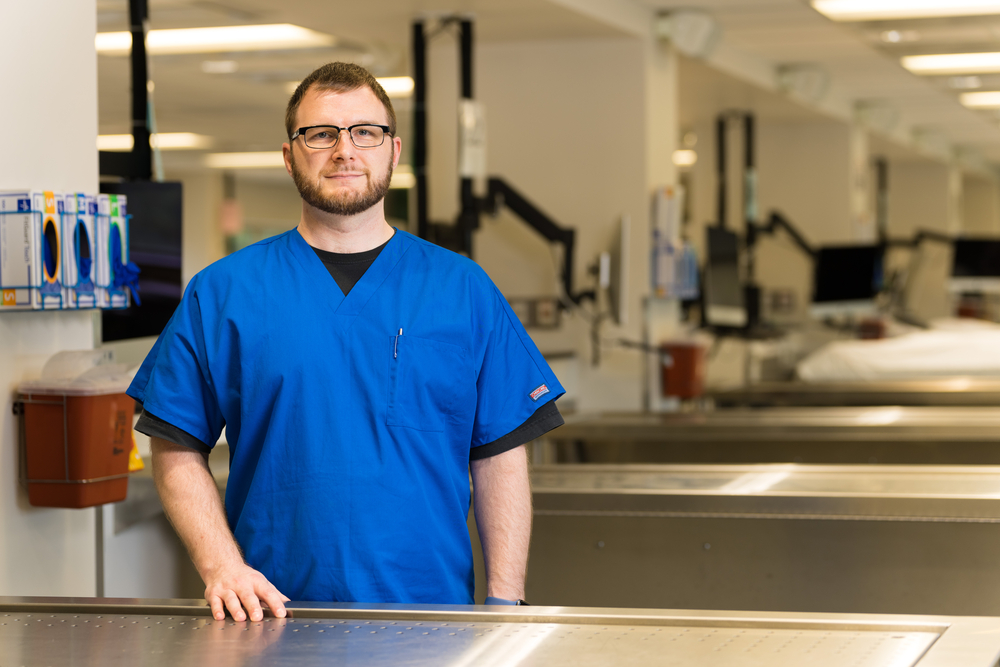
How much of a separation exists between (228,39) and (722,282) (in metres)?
3.01

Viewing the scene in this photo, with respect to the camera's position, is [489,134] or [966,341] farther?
[966,341]

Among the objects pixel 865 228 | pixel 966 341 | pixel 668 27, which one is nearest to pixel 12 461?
pixel 668 27

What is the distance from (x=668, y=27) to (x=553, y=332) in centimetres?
164

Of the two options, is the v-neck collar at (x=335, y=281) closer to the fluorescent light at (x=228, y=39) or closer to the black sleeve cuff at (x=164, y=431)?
the black sleeve cuff at (x=164, y=431)

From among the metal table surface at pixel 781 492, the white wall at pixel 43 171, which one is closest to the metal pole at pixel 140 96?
the white wall at pixel 43 171

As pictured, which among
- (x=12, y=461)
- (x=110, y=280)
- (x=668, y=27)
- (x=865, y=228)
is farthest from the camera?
(x=865, y=228)

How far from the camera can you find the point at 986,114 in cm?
972

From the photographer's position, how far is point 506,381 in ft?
6.30

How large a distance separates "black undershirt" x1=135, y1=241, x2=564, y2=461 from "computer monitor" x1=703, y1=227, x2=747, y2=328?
14.4 feet

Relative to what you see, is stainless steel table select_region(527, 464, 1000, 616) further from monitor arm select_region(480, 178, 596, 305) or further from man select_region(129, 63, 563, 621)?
monitor arm select_region(480, 178, 596, 305)

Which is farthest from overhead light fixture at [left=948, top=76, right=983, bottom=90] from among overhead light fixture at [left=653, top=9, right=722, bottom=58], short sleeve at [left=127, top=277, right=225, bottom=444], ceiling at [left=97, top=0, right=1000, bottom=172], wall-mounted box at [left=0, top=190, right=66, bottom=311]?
short sleeve at [left=127, top=277, right=225, bottom=444]

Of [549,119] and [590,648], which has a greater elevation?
[549,119]

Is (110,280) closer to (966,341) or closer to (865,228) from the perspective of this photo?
(966,341)

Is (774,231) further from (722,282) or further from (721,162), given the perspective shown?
(722,282)
